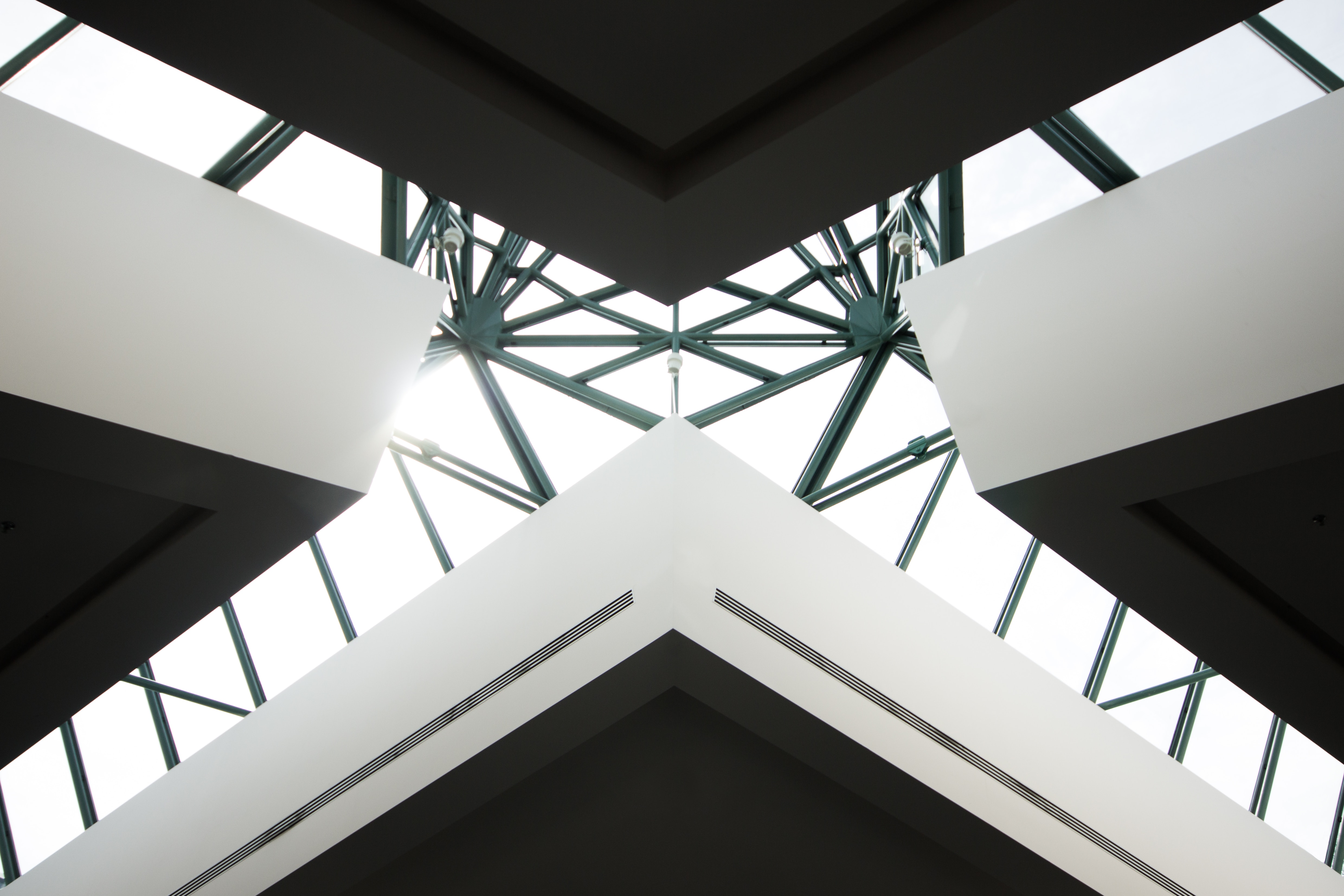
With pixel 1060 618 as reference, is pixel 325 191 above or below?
below

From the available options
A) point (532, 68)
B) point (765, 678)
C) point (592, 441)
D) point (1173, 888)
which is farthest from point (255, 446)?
point (1173, 888)

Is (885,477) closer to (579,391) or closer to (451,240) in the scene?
(579,391)

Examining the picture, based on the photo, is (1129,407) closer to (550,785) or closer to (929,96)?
(929,96)

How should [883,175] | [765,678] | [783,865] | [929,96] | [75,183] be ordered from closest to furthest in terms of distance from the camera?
[929,96]
[883,175]
[75,183]
[765,678]
[783,865]

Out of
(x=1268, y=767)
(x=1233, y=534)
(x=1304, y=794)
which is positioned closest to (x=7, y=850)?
(x=1233, y=534)

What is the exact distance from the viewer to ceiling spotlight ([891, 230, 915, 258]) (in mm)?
11133

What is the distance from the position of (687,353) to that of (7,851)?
15927 mm

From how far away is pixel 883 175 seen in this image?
6934 mm

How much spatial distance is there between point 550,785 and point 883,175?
833 centimetres

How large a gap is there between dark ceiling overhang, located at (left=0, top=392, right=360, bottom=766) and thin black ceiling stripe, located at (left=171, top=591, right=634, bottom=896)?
2.81 m

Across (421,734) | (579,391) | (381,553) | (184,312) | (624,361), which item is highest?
(624,361)

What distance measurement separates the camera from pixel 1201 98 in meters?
8.68

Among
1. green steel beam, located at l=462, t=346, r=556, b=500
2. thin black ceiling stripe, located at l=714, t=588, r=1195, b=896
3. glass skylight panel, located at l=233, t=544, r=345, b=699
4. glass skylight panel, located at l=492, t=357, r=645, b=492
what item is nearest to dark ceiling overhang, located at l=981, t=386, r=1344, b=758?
thin black ceiling stripe, located at l=714, t=588, r=1195, b=896

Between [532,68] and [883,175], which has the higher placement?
[883,175]
